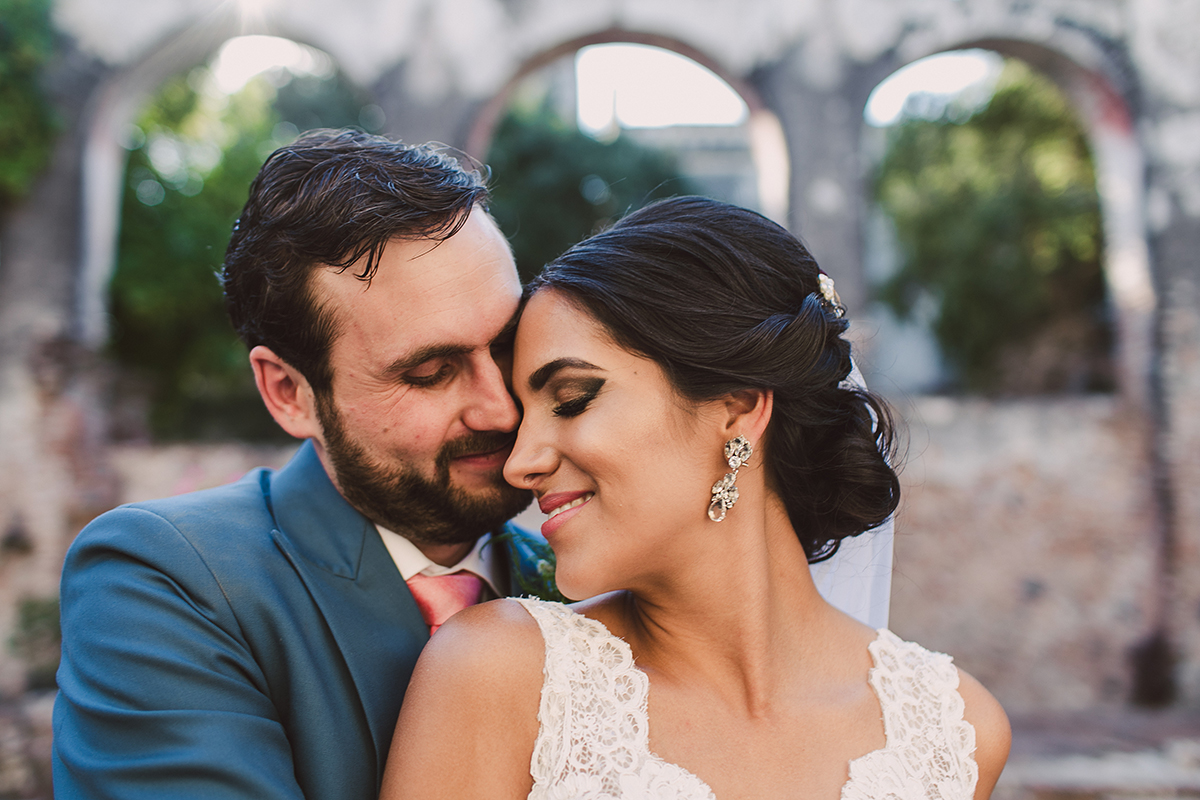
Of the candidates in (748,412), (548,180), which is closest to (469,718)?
(748,412)

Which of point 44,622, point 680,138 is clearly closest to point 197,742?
point 44,622

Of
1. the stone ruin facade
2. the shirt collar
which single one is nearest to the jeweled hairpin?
the shirt collar

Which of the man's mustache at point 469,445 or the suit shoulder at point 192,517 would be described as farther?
the man's mustache at point 469,445

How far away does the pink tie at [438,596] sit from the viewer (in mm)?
1925

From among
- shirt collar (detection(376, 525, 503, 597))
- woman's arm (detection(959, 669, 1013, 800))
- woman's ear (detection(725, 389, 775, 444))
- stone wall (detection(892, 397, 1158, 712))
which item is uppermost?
woman's ear (detection(725, 389, 775, 444))

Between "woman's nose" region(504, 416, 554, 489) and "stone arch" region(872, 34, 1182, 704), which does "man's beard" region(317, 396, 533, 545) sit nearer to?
"woman's nose" region(504, 416, 554, 489)

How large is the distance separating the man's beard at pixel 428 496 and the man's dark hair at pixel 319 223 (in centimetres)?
24

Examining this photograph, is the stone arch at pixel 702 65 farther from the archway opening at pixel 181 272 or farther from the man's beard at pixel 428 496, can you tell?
the man's beard at pixel 428 496

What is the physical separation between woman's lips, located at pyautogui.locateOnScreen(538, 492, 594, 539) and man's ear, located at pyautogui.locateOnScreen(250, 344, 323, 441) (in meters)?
0.68

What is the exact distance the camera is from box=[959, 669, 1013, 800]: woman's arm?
1.96 meters

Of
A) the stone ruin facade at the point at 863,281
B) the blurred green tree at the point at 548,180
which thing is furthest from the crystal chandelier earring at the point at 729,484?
the blurred green tree at the point at 548,180

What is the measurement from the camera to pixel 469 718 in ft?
5.06

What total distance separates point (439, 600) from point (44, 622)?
7.28m

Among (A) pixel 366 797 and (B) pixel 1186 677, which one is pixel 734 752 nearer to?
(A) pixel 366 797
